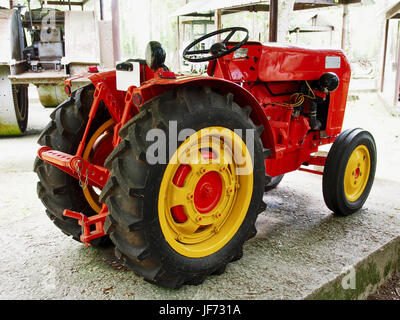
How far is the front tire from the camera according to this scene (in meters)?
1.71

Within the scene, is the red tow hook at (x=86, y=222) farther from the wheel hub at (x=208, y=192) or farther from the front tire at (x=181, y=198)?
the wheel hub at (x=208, y=192)

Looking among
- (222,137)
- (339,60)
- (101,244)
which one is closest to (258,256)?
(222,137)

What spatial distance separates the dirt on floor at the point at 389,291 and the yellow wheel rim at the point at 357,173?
0.67m

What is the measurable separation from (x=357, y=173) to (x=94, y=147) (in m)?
2.04

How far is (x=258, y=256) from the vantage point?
7.57ft

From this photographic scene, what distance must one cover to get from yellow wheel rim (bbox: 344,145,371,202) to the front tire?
115 centimetres

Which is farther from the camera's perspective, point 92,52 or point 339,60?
point 92,52

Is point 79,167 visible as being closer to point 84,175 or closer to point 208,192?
point 84,175

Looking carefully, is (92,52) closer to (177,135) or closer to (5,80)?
(5,80)

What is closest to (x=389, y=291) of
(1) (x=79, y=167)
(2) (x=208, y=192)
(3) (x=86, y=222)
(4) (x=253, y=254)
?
(4) (x=253, y=254)

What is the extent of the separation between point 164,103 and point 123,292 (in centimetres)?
96

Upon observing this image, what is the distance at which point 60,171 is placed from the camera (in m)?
2.25

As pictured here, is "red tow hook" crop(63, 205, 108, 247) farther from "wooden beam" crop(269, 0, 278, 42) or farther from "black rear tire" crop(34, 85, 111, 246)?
"wooden beam" crop(269, 0, 278, 42)

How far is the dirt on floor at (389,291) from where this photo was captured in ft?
8.17
